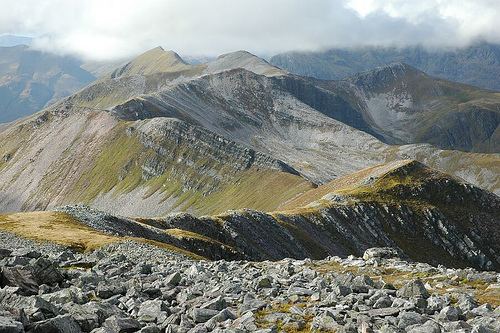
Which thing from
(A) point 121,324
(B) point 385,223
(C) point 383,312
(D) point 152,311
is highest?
(A) point 121,324

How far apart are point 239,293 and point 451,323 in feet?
32.6

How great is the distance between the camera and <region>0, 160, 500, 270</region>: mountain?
264 ft

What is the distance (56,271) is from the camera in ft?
86.5

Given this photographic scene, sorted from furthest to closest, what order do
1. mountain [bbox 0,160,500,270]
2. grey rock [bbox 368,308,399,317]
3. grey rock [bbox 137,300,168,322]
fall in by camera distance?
1. mountain [bbox 0,160,500,270]
2. grey rock [bbox 137,300,168,322]
3. grey rock [bbox 368,308,399,317]

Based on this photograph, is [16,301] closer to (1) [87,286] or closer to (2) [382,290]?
(1) [87,286]

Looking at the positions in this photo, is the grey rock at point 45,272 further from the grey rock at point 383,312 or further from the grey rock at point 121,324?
Result: the grey rock at point 383,312

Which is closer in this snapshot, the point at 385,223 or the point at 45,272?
the point at 45,272

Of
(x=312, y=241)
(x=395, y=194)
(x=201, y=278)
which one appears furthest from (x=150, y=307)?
(x=395, y=194)

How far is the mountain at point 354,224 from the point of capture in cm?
8059

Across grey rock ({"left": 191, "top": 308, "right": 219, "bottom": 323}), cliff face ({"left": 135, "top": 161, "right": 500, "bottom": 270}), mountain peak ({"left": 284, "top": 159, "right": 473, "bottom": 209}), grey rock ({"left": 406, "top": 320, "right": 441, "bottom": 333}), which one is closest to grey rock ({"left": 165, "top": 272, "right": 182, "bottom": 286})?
grey rock ({"left": 191, "top": 308, "right": 219, "bottom": 323})

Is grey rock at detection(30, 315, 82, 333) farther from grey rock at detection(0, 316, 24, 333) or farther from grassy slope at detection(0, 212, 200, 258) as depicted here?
grassy slope at detection(0, 212, 200, 258)

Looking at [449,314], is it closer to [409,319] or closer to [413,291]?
[409,319]

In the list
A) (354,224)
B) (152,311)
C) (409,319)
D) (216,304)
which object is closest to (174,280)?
(216,304)

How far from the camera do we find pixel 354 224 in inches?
5172
